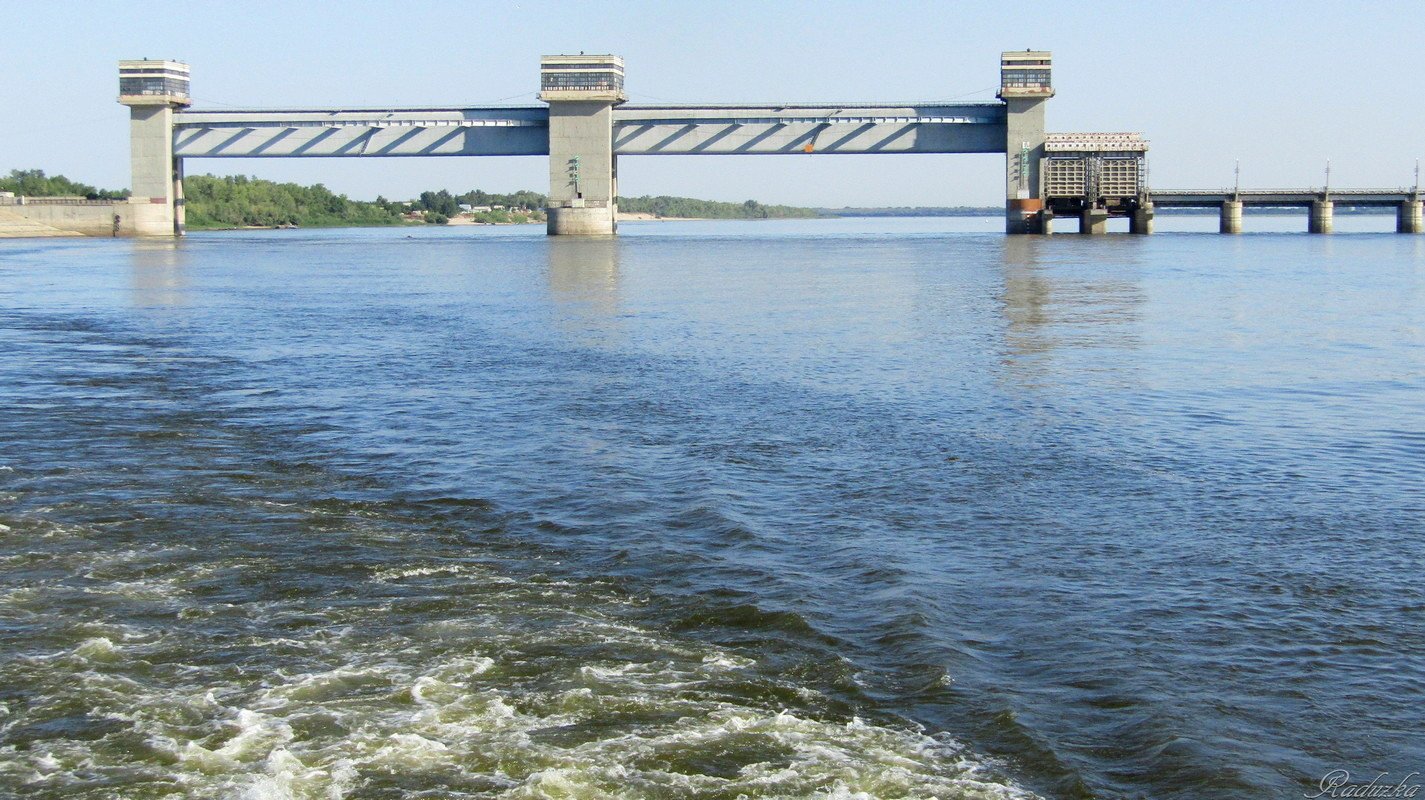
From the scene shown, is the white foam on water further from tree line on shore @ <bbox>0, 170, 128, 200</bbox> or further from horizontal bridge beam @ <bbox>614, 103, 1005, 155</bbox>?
tree line on shore @ <bbox>0, 170, 128, 200</bbox>

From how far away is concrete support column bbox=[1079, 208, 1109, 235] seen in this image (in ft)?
319

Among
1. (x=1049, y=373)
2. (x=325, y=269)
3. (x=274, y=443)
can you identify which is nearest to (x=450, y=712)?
(x=274, y=443)

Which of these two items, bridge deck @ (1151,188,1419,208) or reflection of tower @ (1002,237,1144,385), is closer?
reflection of tower @ (1002,237,1144,385)

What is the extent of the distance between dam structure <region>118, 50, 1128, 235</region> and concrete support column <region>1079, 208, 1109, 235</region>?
0.19 meters

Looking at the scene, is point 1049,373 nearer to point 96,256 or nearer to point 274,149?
point 96,256

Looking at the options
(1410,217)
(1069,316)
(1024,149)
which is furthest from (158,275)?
(1410,217)

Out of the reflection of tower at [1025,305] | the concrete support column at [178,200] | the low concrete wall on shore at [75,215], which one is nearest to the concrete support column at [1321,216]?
the reflection of tower at [1025,305]

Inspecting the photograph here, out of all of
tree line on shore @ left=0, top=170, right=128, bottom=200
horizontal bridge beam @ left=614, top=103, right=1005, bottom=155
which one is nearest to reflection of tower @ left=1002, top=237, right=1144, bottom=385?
horizontal bridge beam @ left=614, top=103, right=1005, bottom=155

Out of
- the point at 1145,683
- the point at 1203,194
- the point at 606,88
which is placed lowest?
the point at 1145,683

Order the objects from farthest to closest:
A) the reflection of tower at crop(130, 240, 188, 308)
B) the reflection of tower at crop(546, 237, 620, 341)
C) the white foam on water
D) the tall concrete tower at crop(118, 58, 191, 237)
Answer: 1. the tall concrete tower at crop(118, 58, 191, 237)
2. the reflection of tower at crop(130, 240, 188, 308)
3. the reflection of tower at crop(546, 237, 620, 341)
4. the white foam on water

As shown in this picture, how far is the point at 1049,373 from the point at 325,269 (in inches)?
1688

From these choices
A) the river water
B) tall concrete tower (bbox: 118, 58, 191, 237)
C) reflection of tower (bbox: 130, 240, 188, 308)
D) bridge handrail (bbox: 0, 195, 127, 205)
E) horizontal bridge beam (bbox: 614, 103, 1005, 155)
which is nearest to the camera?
the river water

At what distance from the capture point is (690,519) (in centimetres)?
1070

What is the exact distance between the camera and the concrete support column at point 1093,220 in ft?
319
